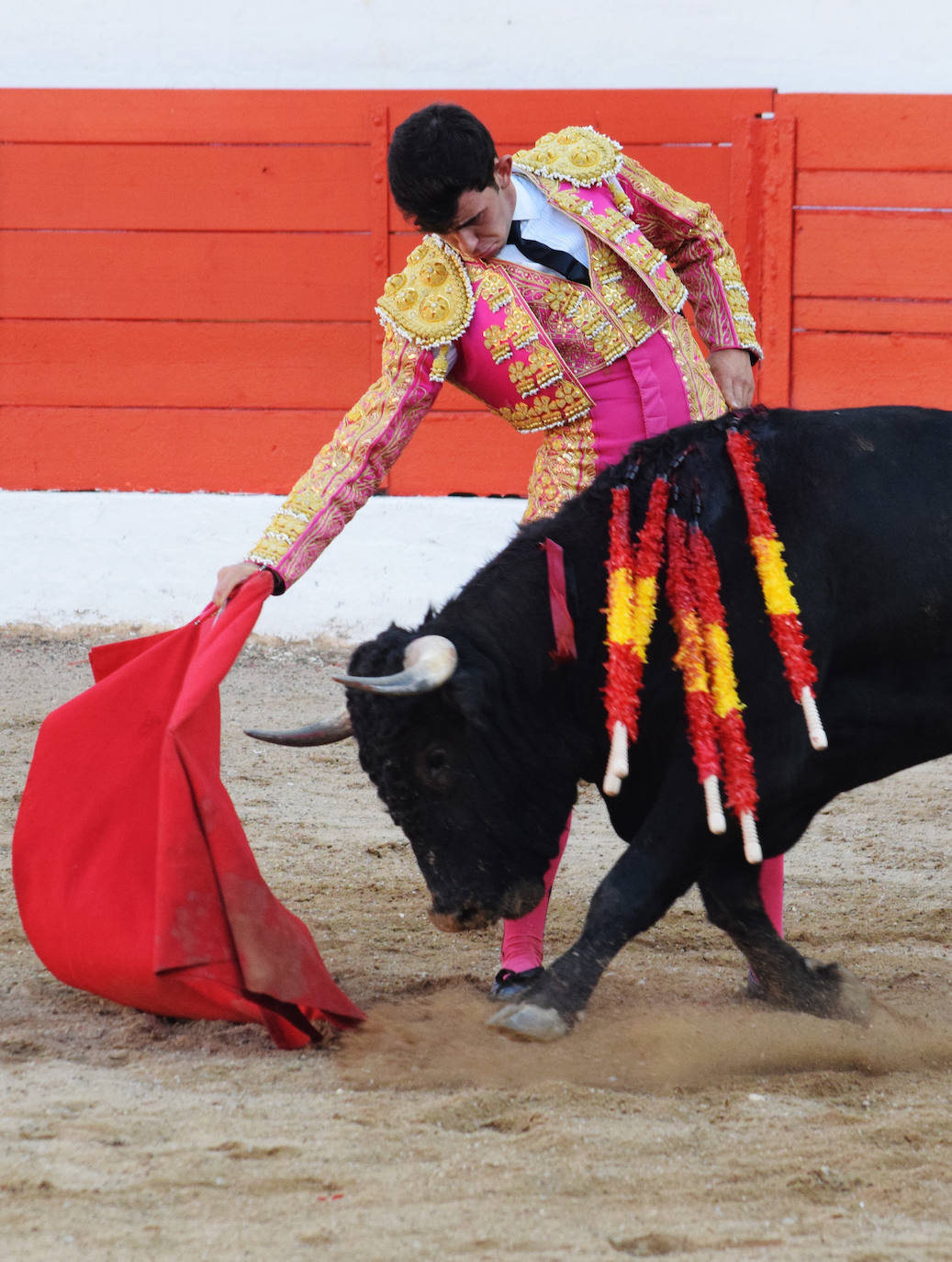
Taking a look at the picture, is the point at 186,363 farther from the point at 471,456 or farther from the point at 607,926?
the point at 607,926

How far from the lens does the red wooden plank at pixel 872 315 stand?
223 inches

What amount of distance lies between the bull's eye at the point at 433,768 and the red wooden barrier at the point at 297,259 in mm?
3531

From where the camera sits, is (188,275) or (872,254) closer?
(872,254)

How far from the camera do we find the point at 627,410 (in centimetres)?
267

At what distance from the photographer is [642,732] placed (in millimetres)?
2428

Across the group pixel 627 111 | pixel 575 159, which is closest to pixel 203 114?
pixel 627 111

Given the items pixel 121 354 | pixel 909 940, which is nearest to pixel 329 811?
pixel 909 940

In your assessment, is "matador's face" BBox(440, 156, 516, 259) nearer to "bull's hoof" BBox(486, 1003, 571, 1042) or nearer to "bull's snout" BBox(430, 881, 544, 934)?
"bull's snout" BBox(430, 881, 544, 934)

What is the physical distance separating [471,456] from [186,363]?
1.16 meters

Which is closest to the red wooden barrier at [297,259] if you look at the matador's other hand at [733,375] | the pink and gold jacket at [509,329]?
the matador's other hand at [733,375]

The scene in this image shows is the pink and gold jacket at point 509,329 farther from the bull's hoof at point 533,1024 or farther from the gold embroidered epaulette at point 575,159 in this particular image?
the bull's hoof at point 533,1024

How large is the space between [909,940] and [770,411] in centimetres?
118

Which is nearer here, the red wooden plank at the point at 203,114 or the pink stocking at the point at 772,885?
the pink stocking at the point at 772,885

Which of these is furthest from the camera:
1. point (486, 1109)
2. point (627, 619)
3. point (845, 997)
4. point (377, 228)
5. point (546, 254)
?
point (377, 228)
